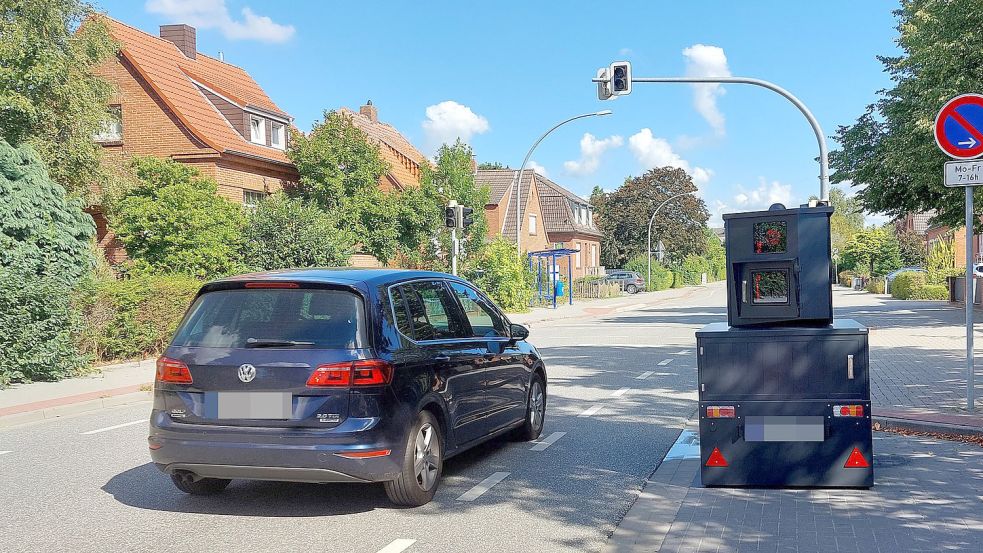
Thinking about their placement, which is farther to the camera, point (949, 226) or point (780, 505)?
point (949, 226)

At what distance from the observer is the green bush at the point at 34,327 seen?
1262 centimetres

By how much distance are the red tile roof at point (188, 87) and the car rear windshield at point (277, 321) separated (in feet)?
77.1

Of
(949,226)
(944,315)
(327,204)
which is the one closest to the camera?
(949,226)

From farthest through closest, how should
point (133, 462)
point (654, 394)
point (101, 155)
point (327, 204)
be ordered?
point (327, 204) → point (101, 155) → point (654, 394) → point (133, 462)

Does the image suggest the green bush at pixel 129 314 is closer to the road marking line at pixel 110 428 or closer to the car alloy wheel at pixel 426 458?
the road marking line at pixel 110 428

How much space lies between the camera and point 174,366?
587 cm

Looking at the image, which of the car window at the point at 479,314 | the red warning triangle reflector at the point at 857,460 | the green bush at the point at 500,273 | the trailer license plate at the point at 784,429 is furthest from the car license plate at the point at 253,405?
the green bush at the point at 500,273

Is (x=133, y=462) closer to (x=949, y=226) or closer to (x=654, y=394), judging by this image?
(x=654, y=394)

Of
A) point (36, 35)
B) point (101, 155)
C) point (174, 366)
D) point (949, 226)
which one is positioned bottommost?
point (174, 366)

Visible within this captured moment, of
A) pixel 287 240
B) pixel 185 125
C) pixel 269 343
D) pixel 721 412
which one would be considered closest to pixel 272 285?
pixel 269 343

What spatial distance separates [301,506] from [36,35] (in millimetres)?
16678

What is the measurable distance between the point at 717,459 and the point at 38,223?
567 inches

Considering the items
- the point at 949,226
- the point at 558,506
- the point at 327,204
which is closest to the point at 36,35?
the point at 327,204

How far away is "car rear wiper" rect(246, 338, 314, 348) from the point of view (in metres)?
5.70
